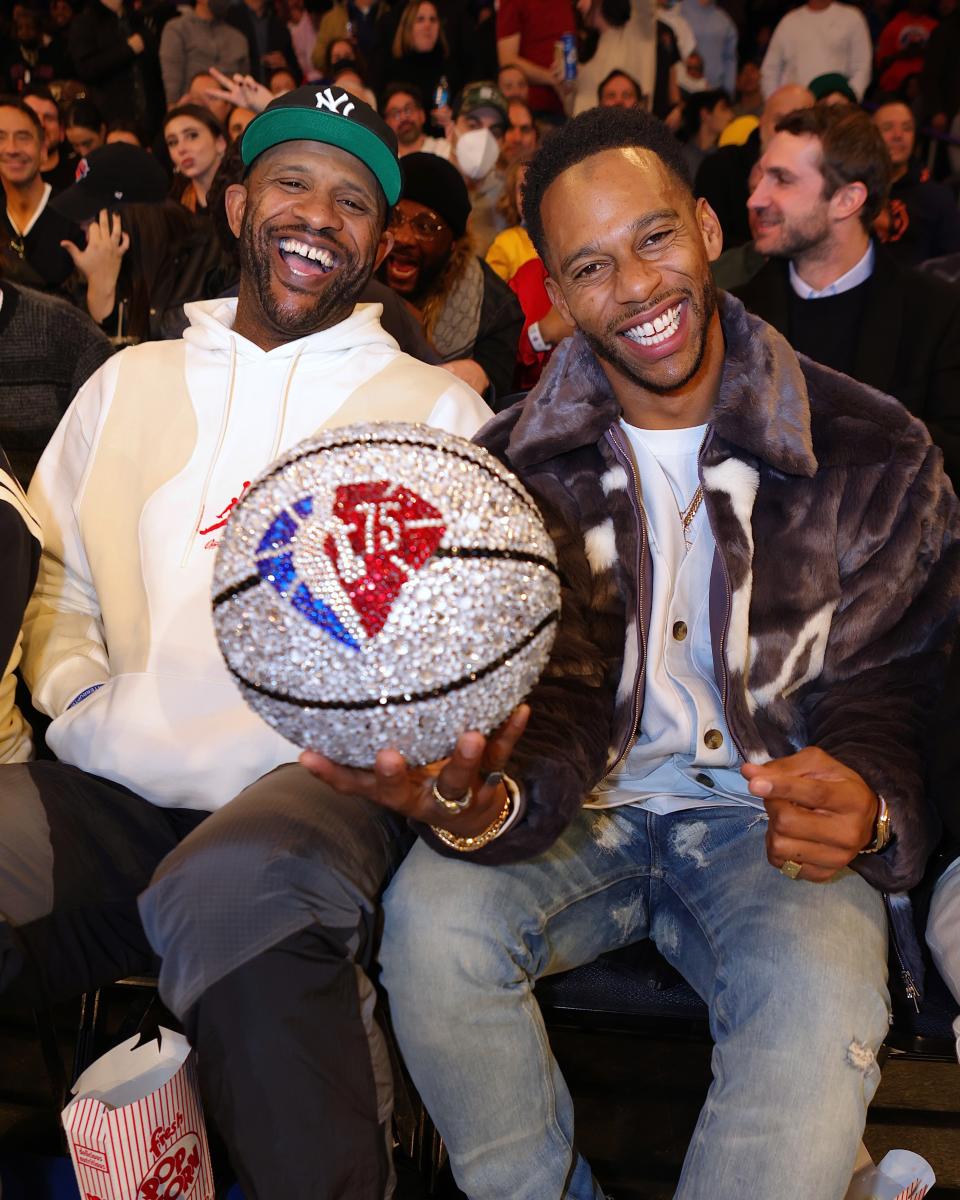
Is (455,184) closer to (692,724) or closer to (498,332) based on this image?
(498,332)

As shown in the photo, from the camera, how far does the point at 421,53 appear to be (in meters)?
8.02

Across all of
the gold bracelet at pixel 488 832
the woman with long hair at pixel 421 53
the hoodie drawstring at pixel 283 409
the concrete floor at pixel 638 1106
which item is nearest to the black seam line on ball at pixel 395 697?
the gold bracelet at pixel 488 832

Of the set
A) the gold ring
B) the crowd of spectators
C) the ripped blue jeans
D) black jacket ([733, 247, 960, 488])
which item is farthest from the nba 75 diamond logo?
black jacket ([733, 247, 960, 488])

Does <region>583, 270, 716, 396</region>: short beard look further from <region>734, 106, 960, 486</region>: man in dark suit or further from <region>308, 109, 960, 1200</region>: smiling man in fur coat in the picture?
<region>734, 106, 960, 486</region>: man in dark suit

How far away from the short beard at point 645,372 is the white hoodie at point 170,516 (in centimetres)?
39

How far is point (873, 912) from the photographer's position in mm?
1843

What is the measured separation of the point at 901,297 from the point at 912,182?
10.8ft

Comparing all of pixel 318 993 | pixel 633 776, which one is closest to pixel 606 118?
pixel 633 776

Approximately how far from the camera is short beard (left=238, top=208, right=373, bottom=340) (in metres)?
2.48

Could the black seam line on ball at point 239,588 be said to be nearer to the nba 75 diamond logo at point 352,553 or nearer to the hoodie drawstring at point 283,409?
the nba 75 diamond logo at point 352,553

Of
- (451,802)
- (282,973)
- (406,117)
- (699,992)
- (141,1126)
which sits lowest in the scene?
(141,1126)

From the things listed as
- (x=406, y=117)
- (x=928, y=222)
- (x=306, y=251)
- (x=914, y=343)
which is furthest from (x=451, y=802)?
(x=406, y=117)

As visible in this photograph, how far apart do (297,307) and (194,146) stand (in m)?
3.70

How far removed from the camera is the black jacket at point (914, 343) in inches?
142
